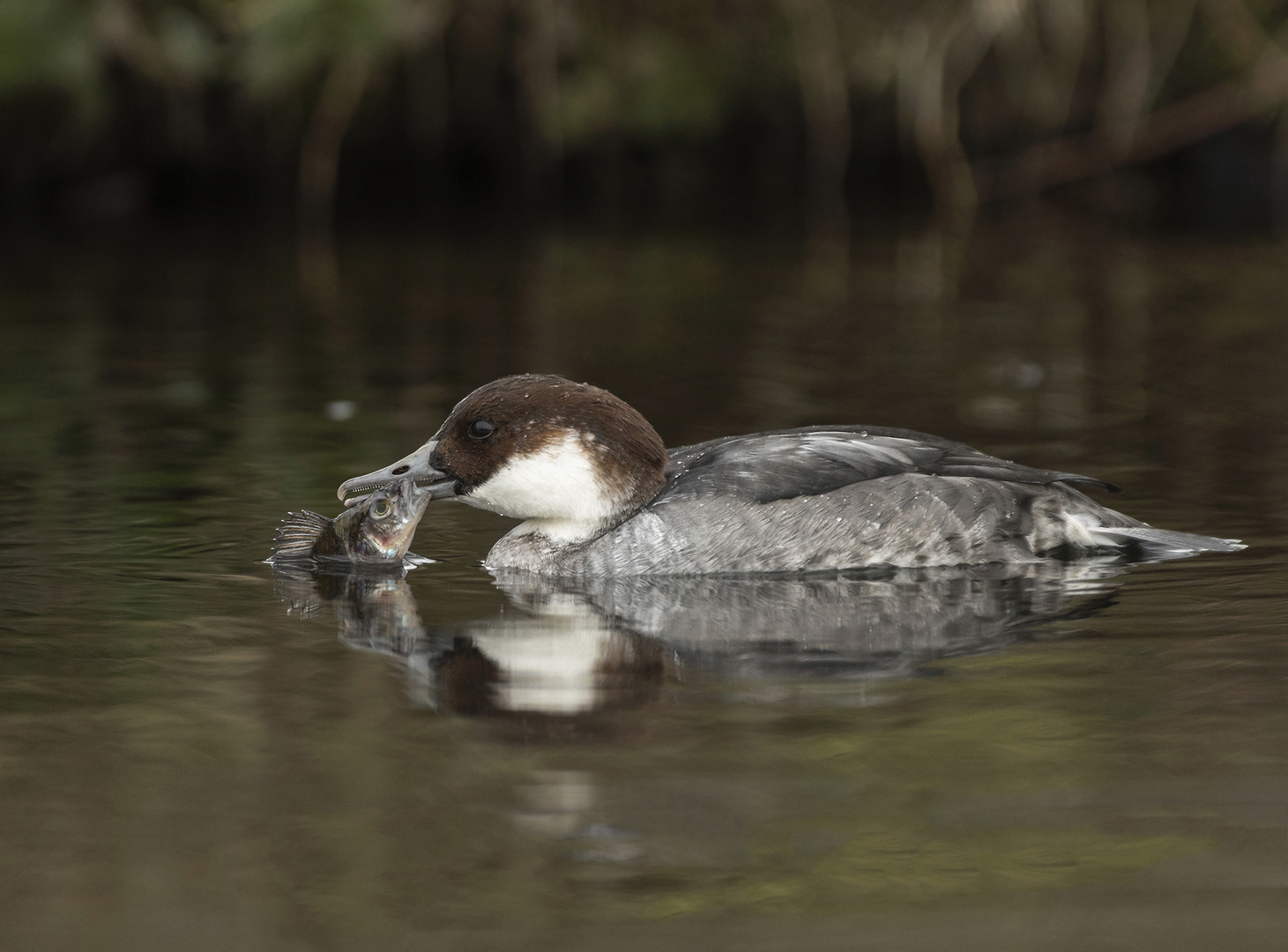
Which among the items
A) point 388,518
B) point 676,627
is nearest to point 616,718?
point 676,627

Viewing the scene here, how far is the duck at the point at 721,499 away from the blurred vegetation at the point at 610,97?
1074cm

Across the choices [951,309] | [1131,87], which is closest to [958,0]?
[1131,87]

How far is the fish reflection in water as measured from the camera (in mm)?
5180

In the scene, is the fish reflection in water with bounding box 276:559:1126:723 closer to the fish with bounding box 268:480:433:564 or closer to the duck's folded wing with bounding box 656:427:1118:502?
the fish with bounding box 268:480:433:564

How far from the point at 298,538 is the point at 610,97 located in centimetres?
1377

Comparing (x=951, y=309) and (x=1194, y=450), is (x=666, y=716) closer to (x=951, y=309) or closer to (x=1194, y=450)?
(x=1194, y=450)

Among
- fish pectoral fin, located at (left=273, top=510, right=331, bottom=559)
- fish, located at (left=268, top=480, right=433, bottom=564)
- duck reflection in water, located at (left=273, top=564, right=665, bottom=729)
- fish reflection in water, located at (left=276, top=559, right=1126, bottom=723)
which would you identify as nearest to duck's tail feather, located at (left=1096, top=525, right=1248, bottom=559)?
fish reflection in water, located at (left=276, top=559, right=1126, bottom=723)

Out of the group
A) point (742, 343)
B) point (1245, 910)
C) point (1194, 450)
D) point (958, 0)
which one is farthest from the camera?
point (958, 0)

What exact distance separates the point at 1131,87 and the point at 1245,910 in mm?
17735

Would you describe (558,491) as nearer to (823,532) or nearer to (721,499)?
(721,499)

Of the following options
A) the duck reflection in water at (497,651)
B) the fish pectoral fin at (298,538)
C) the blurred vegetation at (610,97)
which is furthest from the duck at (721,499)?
the blurred vegetation at (610,97)

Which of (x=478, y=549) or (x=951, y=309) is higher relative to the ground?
(x=951, y=309)

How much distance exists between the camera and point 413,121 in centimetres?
2277

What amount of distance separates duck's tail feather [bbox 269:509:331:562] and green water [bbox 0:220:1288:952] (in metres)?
0.21
